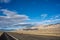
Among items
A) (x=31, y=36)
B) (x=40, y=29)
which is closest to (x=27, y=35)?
(x=31, y=36)

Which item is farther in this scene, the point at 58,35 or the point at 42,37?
the point at 42,37

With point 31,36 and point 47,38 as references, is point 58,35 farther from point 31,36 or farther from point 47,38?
point 31,36

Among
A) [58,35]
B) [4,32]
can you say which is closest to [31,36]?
[58,35]

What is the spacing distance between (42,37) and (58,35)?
2.76m

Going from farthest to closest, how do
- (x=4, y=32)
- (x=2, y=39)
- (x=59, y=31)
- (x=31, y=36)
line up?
1. (x=31, y=36)
2. (x=59, y=31)
3. (x=4, y=32)
4. (x=2, y=39)

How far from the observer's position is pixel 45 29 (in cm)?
1554

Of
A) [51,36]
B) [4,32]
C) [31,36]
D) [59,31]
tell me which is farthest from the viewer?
[31,36]

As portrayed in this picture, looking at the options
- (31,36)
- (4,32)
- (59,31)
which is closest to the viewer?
(4,32)

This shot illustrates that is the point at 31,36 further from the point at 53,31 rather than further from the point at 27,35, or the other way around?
the point at 53,31

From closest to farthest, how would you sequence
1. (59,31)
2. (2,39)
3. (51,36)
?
(2,39)
(59,31)
(51,36)

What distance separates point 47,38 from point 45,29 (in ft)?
4.84

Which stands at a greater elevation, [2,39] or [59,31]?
[59,31]

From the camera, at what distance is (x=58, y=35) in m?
15.2

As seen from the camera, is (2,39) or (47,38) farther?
(47,38)
